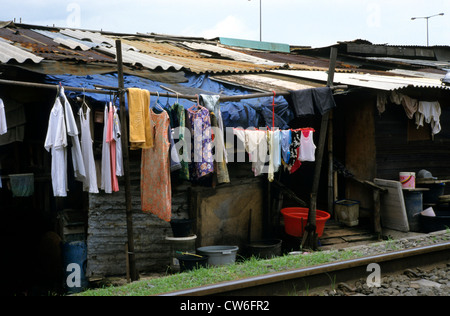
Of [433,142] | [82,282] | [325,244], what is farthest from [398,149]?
[82,282]

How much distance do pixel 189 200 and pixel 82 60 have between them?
351 cm

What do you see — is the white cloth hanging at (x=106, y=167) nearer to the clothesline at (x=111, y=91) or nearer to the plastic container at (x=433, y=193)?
the clothesline at (x=111, y=91)

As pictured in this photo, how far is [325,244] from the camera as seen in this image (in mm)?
9320

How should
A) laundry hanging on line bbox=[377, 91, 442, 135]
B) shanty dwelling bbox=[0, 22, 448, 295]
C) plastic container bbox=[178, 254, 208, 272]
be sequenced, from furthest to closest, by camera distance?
laundry hanging on line bbox=[377, 91, 442, 135], shanty dwelling bbox=[0, 22, 448, 295], plastic container bbox=[178, 254, 208, 272]

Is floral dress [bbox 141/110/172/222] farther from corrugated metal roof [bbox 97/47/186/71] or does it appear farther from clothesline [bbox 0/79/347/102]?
corrugated metal roof [bbox 97/47/186/71]

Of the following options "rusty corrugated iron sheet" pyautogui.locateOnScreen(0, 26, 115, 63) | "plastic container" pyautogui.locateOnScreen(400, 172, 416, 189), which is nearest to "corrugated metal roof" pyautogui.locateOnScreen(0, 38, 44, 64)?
"rusty corrugated iron sheet" pyautogui.locateOnScreen(0, 26, 115, 63)

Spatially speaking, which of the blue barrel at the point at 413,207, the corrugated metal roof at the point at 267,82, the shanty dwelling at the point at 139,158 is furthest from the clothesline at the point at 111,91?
the blue barrel at the point at 413,207

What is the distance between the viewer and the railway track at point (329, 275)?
194 inches

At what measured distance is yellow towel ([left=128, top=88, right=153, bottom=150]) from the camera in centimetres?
661

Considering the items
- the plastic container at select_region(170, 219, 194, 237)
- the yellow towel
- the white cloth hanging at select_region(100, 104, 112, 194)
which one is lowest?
the plastic container at select_region(170, 219, 194, 237)

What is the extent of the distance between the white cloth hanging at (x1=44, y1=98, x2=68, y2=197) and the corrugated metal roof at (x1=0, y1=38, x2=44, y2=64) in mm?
1955

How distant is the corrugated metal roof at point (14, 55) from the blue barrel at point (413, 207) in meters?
8.64

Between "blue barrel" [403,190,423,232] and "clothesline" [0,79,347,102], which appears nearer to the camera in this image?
"clothesline" [0,79,347,102]

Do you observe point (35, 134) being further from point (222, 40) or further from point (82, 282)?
point (222, 40)
